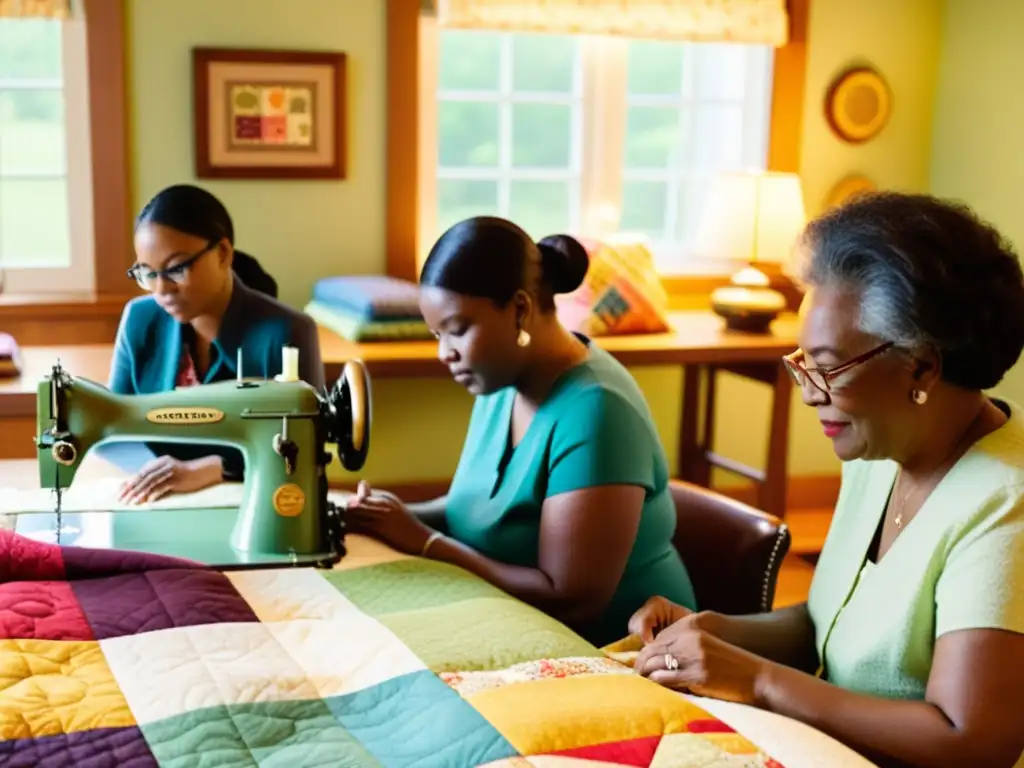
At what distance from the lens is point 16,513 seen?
5.44ft

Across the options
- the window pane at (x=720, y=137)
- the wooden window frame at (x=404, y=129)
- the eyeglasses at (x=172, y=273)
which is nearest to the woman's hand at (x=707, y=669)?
the eyeglasses at (x=172, y=273)

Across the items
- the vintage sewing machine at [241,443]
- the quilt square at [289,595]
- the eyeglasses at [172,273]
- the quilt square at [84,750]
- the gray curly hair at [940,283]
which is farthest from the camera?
the eyeglasses at [172,273]

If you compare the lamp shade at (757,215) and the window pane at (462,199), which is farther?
the window pane at (462,199)

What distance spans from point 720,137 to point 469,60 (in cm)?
93

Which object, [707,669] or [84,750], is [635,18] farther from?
[84,750]

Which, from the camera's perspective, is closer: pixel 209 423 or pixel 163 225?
pixel 209 423

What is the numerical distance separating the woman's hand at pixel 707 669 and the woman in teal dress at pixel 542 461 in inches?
14.7

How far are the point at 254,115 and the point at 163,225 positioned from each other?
144cm

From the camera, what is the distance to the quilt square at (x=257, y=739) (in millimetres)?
999

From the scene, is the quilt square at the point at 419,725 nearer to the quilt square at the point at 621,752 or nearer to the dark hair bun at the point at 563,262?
the quilt square at the point at 621,752

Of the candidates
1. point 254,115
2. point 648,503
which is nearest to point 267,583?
point 648,503

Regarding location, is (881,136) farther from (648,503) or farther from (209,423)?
(209,423)

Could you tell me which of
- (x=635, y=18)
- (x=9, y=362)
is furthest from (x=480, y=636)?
(x=635, y=18)

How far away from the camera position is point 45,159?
11.7ft
